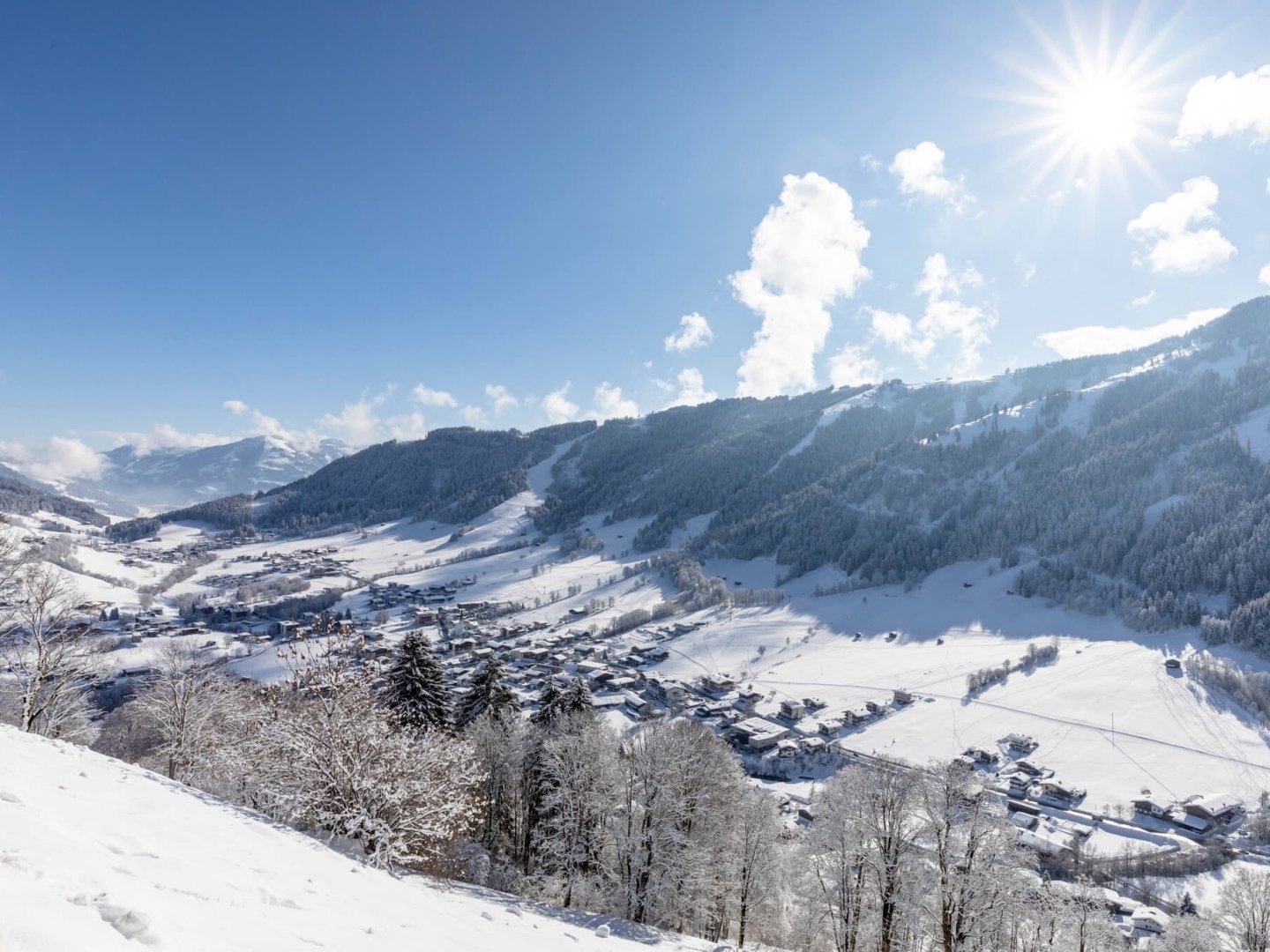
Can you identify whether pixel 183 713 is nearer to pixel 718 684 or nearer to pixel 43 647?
pixel 43 647

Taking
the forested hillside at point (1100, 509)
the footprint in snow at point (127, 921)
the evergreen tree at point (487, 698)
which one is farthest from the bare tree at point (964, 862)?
the forested hillside at point (1100, 509)

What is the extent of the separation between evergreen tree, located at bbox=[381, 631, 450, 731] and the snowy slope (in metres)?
18.2

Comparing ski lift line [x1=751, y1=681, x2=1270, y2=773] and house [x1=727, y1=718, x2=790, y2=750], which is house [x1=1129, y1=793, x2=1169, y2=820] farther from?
house [x1=727, y1=718, x2=790, y2=750]

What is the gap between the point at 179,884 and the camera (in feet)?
23.6

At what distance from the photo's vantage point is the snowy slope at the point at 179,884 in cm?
514

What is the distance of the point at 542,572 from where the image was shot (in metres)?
179

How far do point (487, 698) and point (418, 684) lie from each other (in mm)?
5060

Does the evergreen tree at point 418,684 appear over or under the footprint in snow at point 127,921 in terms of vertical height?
under

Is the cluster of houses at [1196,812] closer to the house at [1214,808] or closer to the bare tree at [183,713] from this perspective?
the house at [1214,808]

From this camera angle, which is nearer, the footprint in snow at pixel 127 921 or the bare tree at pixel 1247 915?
the footprint in snow at pixel 127 921

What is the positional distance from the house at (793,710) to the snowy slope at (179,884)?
7071 cm

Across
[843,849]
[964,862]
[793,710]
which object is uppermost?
[964,862]

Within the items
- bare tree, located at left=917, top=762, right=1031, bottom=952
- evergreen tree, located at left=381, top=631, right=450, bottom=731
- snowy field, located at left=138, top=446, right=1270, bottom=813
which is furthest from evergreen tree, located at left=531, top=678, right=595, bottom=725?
snowy field, located at left=138, top=446, right=1270, bottom=813

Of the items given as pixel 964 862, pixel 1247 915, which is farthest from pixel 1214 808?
pixel 964 862
